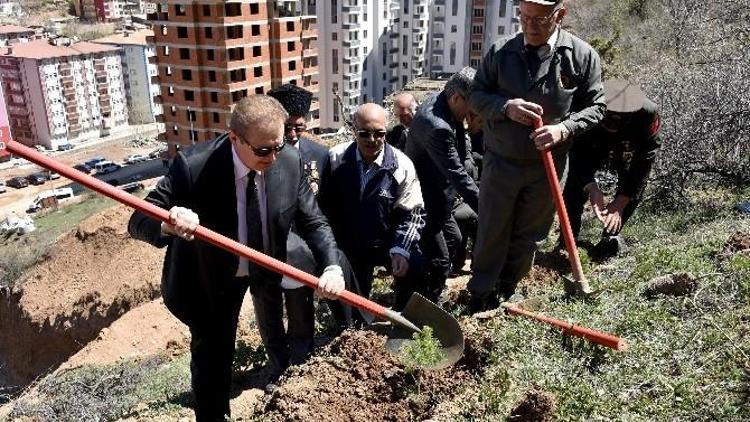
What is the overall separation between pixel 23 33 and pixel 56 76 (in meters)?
14.5

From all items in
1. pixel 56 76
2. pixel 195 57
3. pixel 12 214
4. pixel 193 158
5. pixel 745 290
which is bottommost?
pixel 12 214

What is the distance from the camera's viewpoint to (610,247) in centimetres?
519

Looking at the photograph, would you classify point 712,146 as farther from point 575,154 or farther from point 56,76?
point 56,76

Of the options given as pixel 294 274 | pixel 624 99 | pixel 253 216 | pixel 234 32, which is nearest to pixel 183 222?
pixel 253 216

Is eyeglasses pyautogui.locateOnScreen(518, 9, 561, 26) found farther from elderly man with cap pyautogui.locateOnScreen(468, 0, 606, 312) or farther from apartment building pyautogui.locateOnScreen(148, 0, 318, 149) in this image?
apartment building pyautogui.locateOnScreen(148, 0, 318, 149)

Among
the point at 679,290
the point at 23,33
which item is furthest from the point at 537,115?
the point at 23,33

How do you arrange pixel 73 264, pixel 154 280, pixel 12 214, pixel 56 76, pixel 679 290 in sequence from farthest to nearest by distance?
pixel 56 76 → pixel 12 214 → pixel 73 264 → pixel 154 280 → pixel 679 290

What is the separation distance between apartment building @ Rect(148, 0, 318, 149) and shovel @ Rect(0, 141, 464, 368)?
26.5 m

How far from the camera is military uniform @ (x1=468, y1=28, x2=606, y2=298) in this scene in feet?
11.3

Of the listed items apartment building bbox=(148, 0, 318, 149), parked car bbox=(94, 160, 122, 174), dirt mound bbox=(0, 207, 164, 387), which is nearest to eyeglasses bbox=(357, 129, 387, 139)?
dirt mound bbox=(0, 207, 164, 387)

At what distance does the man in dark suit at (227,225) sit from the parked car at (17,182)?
4504 cm

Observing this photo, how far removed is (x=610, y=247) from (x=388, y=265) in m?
2.04

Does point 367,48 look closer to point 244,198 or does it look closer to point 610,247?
point 610,247

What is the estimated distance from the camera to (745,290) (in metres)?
2.92
